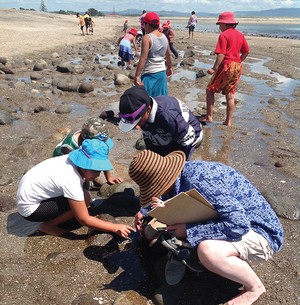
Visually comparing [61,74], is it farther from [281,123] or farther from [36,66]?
[281,123]

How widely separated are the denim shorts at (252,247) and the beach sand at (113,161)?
378mm

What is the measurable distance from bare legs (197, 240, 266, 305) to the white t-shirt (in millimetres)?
1011

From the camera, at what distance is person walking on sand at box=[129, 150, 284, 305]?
2031 mm

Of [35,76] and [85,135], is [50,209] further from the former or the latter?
[35,76]

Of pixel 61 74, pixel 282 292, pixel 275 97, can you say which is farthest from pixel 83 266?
pixel 61 74

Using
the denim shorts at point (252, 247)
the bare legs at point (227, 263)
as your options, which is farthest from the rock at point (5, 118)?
the denim shorts at point (252, 247)

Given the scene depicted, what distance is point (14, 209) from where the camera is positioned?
10.7 ft

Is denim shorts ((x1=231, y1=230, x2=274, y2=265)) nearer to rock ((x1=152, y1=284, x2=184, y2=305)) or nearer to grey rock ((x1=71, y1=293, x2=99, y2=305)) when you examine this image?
rock ((x1=152, y1=284, x2=184, y2=305))

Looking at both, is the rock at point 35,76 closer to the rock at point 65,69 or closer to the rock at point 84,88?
the rock at point 65,69

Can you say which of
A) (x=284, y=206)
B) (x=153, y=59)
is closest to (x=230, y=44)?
(x=153, y=59)

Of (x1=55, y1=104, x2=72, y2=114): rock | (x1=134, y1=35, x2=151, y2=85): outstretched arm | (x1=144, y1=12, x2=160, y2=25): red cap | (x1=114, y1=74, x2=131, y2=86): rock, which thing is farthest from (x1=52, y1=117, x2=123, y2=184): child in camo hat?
(x1=114, y1=74, x2=131, y2=86): rock

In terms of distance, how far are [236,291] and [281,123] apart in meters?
4.51

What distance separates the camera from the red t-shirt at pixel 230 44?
17.3 feet

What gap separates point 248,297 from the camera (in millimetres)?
2162
